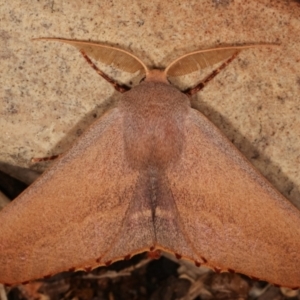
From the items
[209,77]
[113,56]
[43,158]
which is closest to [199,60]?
[209,77]

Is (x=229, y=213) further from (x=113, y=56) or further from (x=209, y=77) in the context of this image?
(x=113, y=56)

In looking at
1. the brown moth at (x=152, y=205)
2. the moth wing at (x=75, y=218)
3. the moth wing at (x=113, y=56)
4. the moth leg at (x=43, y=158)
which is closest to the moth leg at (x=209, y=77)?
the brown moth at (x=152, y=205)

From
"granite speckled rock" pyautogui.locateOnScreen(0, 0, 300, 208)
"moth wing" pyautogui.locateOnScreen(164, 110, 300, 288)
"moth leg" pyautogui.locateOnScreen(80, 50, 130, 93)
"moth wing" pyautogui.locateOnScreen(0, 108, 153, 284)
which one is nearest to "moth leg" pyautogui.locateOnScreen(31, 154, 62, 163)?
"granite speckled rock" pyautogui.locateOnScreen(0, 0, 300, 208)

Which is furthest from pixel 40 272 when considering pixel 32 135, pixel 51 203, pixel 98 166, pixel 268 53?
pixel 268 53

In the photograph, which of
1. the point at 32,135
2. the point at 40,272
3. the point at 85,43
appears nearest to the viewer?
the point at 40,272

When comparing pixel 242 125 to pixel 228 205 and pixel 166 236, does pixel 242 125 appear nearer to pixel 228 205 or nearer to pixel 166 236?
pixel 228 205
